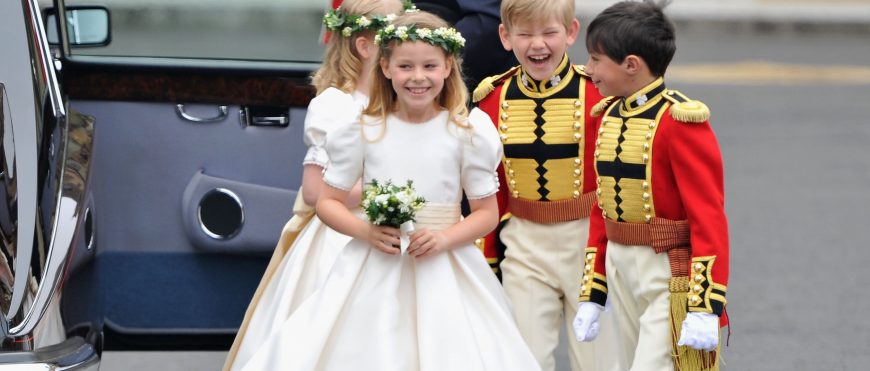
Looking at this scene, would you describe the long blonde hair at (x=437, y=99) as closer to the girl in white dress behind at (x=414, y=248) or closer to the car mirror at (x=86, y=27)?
the girl in white dress behind at (x=414, y=248)

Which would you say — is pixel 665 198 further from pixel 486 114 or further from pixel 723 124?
pixel 723 124

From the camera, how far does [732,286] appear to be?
8180mm

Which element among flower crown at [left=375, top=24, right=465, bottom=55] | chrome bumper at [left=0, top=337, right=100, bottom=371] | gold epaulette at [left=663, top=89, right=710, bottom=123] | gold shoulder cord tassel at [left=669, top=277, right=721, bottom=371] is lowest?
chrome bumper at [left=0, top=337, right=100, bottom=371]

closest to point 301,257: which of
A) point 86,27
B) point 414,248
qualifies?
point 414,248

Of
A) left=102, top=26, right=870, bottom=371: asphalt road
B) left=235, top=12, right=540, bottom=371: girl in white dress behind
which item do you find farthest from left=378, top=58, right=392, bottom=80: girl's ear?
left=102, top=26, right=870, bottom=371: asphalt road

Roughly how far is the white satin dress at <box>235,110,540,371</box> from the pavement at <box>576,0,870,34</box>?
62.4 feet

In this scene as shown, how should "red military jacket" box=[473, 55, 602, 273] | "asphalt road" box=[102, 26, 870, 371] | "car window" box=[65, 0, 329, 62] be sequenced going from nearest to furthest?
"red military jacket" box=[473, 55, 602, 273] < "car window" box=[65, 0, 329, 62] < "asphalt road" box=[102, 26, 870, 371]

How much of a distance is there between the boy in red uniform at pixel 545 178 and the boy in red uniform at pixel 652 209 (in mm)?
298

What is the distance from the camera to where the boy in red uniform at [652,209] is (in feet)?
14.1

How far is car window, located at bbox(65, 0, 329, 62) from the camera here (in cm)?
659

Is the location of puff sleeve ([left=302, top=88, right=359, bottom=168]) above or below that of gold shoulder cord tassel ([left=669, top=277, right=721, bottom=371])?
above

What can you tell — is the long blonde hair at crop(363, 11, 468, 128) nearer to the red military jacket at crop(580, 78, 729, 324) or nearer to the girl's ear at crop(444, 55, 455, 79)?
the girl's ear at crop(444, 55, 455, 79)

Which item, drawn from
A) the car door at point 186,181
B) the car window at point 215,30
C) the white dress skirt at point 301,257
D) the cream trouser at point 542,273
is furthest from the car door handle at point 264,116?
the cream trouser at point 542,273

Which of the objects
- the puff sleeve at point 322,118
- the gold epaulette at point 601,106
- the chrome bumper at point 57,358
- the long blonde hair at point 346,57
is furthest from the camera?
the long blonde hair at point 346,57
